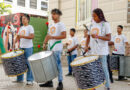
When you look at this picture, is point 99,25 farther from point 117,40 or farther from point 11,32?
point 11,32

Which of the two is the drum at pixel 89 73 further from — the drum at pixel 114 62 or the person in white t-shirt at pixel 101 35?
the drum at pixel 114 62

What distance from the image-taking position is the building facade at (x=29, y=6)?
156 feet

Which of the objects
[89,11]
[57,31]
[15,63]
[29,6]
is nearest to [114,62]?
[57,31]

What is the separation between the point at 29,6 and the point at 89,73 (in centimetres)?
4944

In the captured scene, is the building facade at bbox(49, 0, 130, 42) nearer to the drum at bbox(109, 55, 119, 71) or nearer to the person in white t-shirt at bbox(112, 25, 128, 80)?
the person in white t-shirt at bbox(112, 25, 128, 80)

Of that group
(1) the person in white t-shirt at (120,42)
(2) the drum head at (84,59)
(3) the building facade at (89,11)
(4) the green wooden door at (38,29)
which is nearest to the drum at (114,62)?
(1) the person in white t-shirt at (120,42)

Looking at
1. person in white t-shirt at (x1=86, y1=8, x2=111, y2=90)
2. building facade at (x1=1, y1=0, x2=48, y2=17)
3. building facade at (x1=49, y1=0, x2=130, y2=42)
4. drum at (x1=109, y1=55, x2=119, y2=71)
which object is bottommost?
drum at (x1=109, y1=55, x2=119, y2=71)

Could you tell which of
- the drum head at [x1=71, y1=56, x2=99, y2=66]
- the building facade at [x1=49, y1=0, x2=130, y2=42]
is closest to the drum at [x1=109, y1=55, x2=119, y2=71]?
the building facade at [x1=49, y1=0, x2=130, y2=42]

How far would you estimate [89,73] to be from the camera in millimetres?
3580

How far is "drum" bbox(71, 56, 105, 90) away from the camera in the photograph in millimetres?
3568

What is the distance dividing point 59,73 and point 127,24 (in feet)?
15.1

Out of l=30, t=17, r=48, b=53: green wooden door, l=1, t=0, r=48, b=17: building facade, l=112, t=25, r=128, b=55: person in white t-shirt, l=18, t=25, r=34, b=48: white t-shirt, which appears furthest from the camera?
l=1, t=0, r=48, b=17: building facade

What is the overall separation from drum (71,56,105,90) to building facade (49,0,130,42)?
17.4ft

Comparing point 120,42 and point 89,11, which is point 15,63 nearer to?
point 120,42
